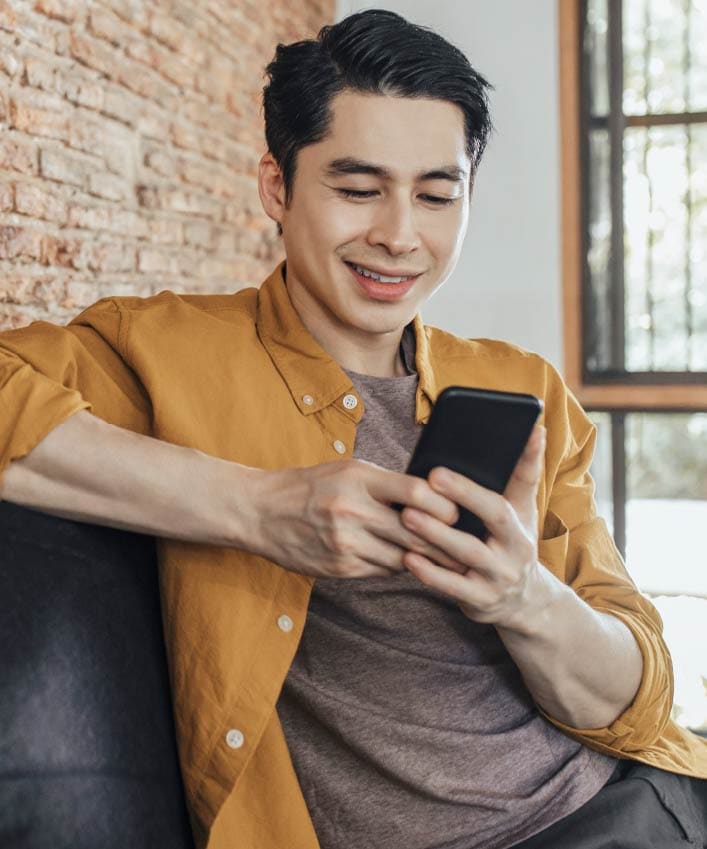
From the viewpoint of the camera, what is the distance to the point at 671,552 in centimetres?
451

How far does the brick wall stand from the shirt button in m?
1.44

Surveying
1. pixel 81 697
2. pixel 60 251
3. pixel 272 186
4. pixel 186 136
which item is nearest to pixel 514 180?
pixel 186 136

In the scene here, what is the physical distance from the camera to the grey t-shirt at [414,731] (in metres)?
1.26

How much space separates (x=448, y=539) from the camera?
0.99 m

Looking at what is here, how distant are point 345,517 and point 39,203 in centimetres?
169

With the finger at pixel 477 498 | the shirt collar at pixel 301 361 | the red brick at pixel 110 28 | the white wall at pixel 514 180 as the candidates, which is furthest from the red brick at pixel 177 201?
the finger at pixel 477 498

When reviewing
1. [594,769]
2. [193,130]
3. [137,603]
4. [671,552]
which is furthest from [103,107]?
[671,552]

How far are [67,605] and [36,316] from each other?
156 centimetres

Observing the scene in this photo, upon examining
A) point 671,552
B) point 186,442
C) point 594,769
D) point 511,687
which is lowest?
point 671,552

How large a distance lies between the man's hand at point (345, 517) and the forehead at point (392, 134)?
501 millimetres

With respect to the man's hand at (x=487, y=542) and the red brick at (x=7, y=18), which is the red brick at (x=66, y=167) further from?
the man's hand at (x=487, y=542)

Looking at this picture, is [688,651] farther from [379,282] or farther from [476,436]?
[476,436]

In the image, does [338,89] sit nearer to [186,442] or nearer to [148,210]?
[186,442]

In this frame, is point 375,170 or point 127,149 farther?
point 127,149
